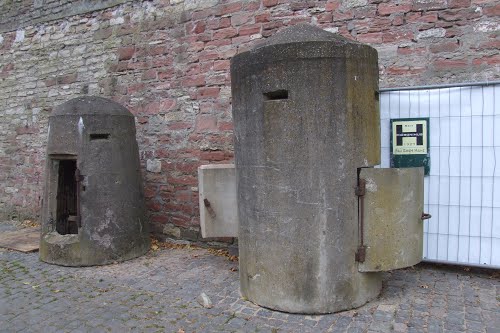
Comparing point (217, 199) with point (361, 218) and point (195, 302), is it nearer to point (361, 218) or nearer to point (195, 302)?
point (195, 302)

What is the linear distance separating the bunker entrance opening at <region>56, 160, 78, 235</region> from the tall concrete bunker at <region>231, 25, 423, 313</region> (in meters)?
3.01

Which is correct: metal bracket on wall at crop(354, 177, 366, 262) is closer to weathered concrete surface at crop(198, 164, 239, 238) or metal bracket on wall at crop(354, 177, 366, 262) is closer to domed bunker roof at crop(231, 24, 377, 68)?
domed bunker roof at crop(231, 24, 377, 68)

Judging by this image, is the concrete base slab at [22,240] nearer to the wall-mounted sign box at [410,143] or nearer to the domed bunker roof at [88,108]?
the domed bunker roof at [88,108]

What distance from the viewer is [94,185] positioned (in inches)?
192

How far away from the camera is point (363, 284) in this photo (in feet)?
11.5

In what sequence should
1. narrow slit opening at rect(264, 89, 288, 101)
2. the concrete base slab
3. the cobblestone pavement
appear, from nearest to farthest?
the cobblestone pavement → narrow slit opening at rect(264, 89, 288, 101) → the concrete base slab

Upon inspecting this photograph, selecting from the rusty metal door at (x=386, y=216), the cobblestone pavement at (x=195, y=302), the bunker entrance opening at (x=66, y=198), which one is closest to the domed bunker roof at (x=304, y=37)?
the rusty metal door at (x=386, y=216)

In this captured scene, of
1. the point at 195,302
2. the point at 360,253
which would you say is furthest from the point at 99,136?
the point at 360,253

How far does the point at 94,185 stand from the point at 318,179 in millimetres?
2772

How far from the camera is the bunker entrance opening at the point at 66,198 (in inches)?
214

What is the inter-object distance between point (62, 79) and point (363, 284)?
5885 millimetres

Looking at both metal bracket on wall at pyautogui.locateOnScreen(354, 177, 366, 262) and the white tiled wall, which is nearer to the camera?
metal bracket on wall at pyautogui.locateOnScreen(354, 177, 366, 262)

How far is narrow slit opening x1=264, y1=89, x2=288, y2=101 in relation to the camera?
3361mm

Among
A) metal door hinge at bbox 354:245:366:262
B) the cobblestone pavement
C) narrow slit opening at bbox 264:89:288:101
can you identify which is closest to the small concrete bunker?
→ the cobblestone pavement
